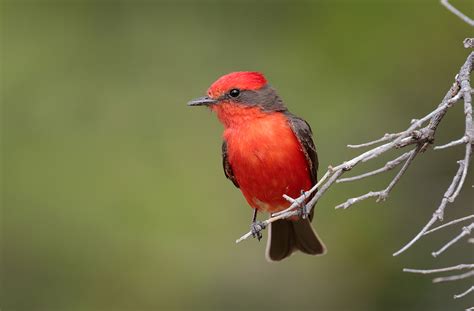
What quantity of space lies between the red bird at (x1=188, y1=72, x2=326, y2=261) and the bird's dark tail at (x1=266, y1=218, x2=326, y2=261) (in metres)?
0.46

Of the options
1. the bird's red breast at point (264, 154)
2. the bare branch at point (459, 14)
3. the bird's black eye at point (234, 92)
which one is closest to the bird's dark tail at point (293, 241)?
the bird's red breast at point (264, 154)

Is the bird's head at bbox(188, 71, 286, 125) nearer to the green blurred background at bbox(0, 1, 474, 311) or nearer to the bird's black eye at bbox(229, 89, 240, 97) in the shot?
the bird's black eye at bbox(229, 89, 240, 97)

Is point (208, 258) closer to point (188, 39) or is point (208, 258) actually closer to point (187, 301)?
point (187, 301)

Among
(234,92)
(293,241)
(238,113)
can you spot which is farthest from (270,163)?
(293,241)

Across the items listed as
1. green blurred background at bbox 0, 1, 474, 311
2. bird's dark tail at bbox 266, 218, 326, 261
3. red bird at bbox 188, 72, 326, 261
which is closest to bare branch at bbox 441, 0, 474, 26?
red bird at bbox 188, 72, 326, 261

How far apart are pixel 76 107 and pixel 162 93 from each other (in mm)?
820

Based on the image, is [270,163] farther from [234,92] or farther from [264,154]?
[234,92]

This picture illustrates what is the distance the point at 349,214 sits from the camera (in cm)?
761

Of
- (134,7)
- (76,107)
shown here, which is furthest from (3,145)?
(134,7)

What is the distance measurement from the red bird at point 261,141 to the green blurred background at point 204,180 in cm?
187

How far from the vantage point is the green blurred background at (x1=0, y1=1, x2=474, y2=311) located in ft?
24.5

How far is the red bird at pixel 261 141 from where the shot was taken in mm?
5336

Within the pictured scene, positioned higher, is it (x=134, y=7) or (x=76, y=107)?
(x=134, y=7)

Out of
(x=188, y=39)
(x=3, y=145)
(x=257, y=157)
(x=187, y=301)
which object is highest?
(x=188, y=39)
